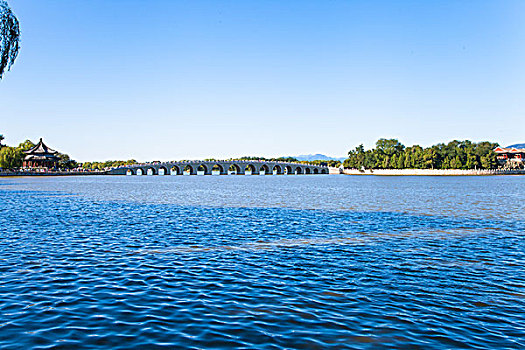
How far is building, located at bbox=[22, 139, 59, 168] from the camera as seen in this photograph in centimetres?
16375

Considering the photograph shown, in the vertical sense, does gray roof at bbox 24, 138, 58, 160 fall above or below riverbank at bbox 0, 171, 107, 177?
above

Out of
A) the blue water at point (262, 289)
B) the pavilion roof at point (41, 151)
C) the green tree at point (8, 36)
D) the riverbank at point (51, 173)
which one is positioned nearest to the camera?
the blue water at point (262, 289)

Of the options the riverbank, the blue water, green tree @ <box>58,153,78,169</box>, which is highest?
green tree @ <box>58,153,78,169</box>

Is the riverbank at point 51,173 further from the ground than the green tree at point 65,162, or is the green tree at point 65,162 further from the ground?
the green tree at point 65,162

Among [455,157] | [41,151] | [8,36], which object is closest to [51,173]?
[41,151]

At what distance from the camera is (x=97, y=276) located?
1345 cm

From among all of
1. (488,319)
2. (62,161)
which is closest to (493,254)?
(488,319)

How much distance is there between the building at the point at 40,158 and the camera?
164 m

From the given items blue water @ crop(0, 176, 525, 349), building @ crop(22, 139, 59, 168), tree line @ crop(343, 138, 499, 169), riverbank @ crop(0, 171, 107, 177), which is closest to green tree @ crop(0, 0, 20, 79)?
blue water @ crop(0, 176, 525, 349)

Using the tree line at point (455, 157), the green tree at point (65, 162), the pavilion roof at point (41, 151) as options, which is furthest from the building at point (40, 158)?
the tree line at point (455, 157)

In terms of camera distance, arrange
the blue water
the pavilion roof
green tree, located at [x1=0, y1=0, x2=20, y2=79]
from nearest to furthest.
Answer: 1. the blue water
2. green tree, located at [x1=0, y1=0, x2=20, y2=79]
3. the pavilion roof

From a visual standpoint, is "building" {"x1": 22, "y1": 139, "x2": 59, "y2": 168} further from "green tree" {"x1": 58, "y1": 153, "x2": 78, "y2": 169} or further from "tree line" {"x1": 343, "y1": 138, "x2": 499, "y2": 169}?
"tree line" {"x1": 343, "y1": 138, "x2": 499, "y2": 169}

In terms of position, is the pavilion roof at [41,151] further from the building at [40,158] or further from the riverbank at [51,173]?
the riverbank at [51,173]

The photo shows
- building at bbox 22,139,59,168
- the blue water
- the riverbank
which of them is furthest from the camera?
building at bbox 22,139,59,168
